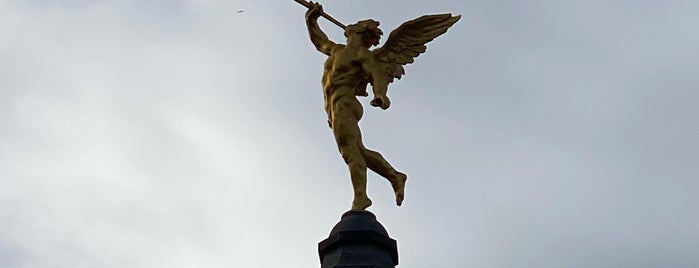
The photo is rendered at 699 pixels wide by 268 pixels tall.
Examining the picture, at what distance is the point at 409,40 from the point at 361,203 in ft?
7.96

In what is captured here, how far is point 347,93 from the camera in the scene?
15.8 metres

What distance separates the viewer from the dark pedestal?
47.6 ft

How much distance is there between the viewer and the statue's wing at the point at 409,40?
53.3 ft

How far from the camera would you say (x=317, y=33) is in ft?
55.0

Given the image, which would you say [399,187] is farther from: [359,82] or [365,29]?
[365,29]

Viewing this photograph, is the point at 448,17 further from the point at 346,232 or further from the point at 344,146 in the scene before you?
the point at 346,232

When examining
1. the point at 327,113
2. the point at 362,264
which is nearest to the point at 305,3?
the point at 327,113

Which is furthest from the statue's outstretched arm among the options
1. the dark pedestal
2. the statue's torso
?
the dark pedestal

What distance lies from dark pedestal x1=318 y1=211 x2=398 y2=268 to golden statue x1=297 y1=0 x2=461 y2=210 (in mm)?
511

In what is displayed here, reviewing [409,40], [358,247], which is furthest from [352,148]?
[409,40]

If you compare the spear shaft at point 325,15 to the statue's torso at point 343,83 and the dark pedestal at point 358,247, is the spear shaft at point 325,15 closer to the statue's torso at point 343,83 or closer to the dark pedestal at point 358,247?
the statue's torso at point 343,83

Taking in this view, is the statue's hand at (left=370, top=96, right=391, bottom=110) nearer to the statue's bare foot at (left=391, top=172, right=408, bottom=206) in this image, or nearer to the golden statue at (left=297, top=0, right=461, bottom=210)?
the golden statue at (left=297, top=0, right=461, bottom=210)

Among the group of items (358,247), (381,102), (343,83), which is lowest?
(358,247)

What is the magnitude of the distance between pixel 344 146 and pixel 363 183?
0.50 metres
